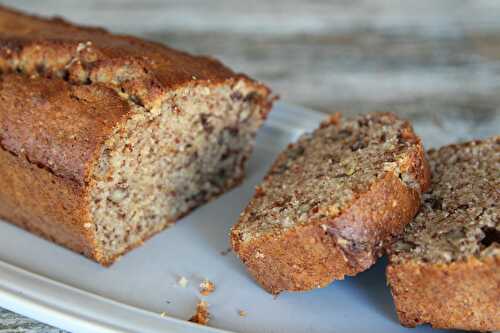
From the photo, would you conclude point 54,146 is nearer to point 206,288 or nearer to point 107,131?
point 107,131

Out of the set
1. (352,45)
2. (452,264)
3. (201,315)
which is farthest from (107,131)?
(352,45)

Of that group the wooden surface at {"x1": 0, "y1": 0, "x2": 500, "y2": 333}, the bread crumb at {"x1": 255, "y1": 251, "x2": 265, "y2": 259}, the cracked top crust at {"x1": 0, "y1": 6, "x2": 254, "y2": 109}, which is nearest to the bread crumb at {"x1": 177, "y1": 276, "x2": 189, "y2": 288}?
the bread crumb at {"x1": 255, "y1": 251, "x2": 265, "y2": 259}

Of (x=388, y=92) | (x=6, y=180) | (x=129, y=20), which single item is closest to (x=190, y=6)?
(x=129, y=20)

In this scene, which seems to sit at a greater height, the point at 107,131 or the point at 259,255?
the point at 107,131

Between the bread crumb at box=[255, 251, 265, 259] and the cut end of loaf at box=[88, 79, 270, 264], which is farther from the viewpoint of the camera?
the cut end of loaf at box=[88, 79, 270, 264]

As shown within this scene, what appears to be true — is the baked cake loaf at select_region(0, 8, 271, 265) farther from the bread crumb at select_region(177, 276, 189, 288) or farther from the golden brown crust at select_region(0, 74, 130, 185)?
the bread crumb at select_region(177, 276, 189, 288)

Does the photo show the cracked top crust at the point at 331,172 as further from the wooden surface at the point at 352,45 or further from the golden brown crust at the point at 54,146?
the wooden surface at the point at 352,45

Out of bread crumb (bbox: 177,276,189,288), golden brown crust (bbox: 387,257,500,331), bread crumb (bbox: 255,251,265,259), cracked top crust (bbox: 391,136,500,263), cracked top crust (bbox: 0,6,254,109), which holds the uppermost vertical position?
cracked top crust (bbox: 0,6,254,109)
